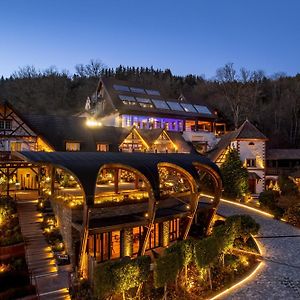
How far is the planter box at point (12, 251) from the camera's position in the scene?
16.7 m

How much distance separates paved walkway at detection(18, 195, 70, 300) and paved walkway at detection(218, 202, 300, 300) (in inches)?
327

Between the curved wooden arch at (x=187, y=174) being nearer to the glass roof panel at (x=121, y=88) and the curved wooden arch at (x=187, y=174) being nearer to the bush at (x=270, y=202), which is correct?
the bush at (x=270, y=202)

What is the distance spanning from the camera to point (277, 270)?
17391 mm

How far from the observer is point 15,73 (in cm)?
7219

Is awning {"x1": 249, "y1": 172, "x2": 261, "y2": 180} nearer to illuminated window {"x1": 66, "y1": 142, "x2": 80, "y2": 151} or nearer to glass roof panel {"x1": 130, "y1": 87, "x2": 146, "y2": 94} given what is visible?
glass roof panel {"x1": 130, "y1": 87, "x2": 146, "y2": 94}

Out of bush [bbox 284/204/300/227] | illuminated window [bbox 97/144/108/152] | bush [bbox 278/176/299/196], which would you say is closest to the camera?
bush [bbox 284/204/300/227]

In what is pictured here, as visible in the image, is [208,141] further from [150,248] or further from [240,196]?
[150,248]

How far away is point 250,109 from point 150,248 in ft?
150

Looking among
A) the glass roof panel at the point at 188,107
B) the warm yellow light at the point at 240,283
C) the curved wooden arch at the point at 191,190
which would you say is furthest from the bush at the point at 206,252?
the glass roof panel at the point at 188,107

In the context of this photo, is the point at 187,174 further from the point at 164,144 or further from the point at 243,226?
the point at 164,144

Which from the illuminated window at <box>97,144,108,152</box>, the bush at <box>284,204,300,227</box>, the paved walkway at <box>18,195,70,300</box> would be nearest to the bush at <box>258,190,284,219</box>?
the bush at <box>284,204,300,227</box>

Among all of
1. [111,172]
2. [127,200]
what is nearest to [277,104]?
[111,172]

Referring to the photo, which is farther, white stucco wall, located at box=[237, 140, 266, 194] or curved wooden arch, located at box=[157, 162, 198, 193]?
white stucco wall, located at box=[237, 140, 266, 194]

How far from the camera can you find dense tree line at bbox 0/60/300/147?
5734 centimetres
